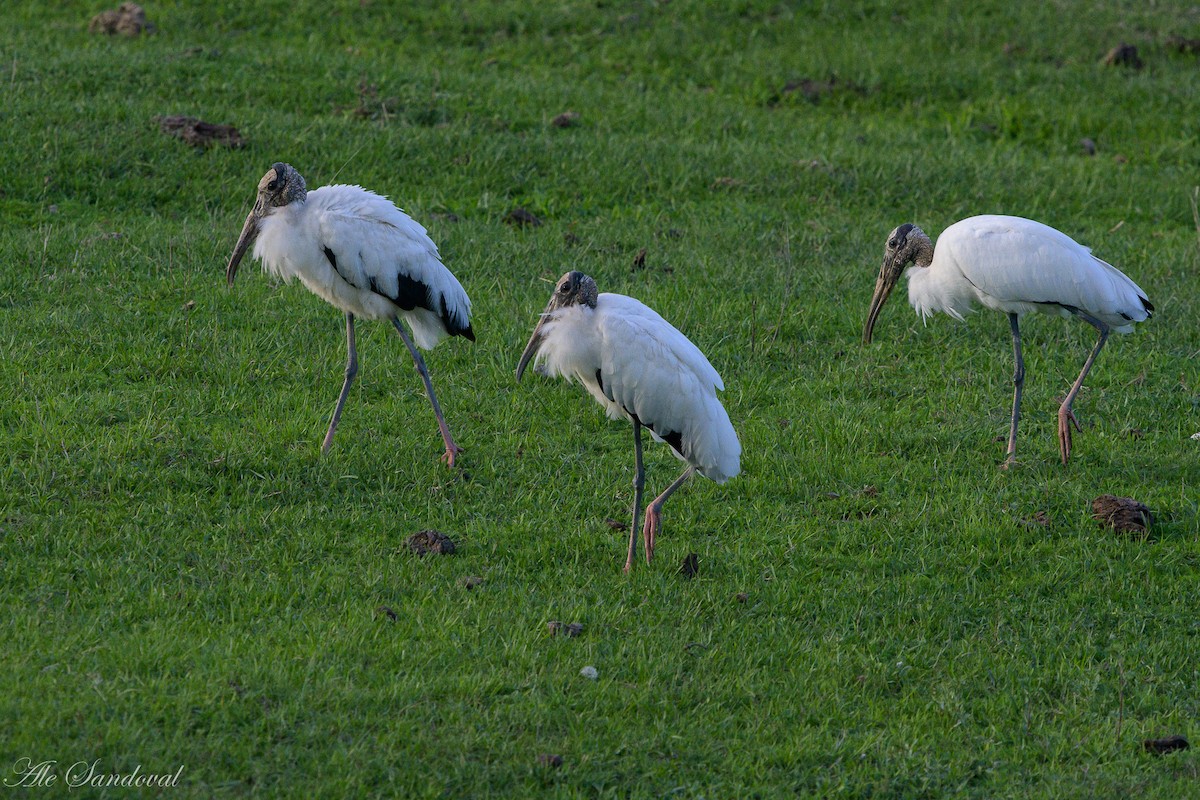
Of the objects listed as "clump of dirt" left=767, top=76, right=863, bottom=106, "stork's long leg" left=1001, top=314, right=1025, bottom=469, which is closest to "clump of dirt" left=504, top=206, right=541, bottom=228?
"stork's long leg" left=1001, top=314, right=1025, bottom=469

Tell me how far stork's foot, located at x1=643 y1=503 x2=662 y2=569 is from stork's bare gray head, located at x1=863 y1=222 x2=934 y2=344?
95.5 inches

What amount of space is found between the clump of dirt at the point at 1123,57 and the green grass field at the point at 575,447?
0.18 m

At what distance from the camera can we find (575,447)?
6.73m

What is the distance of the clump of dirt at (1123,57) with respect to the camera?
42.0 feet

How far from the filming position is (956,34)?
13188 mm

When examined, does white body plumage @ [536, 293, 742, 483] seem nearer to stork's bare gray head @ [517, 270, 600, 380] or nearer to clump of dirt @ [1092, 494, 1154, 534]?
stork's bare gray head @ [517, 270, 600, 380]

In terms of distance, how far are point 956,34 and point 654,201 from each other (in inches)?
195

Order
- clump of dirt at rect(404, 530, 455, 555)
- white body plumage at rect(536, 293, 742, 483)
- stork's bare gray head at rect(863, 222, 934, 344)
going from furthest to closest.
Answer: stork's bare gray head at rect(863, 222, 934, 344) → white body plumage at rect(536, 293, 742, 483) → clump of dirt at rect(404, 530, 455, 555)

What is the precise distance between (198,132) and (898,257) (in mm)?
5133

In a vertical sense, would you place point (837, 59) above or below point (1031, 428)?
above

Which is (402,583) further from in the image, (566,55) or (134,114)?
(566,55)

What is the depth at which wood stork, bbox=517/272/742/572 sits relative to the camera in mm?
5633

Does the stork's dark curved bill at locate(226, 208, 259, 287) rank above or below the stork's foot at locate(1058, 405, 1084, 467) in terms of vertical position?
above

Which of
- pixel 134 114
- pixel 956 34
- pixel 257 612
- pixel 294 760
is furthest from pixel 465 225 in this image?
pixel 956 34
